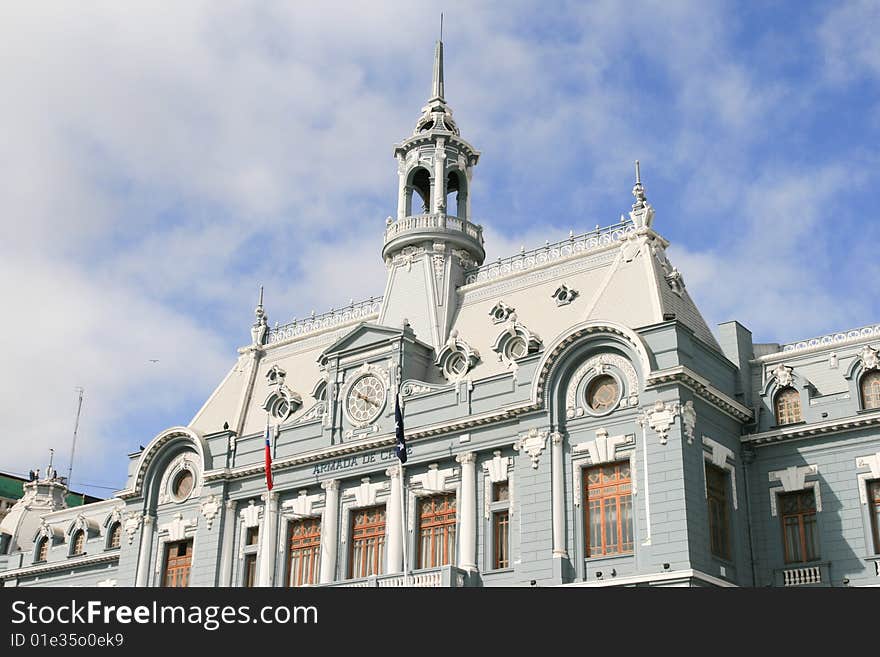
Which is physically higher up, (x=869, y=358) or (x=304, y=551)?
(x=869, y=358)

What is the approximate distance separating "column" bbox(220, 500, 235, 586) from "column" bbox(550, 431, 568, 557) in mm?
16899

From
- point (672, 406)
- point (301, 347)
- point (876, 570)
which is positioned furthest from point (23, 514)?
point (876, 570)

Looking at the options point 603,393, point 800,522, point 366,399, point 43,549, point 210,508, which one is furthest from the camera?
point 43,549

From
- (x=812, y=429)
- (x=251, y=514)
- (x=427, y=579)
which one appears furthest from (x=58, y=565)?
(x=812, y=429)

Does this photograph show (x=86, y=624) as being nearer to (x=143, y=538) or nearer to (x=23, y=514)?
(x=143, y=538)

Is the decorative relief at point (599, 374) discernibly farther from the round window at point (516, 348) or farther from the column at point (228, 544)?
the column at point (228, 544)

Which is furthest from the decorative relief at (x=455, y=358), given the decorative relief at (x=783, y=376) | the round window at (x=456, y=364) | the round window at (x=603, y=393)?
the decorative relief at (x=783, y=376)

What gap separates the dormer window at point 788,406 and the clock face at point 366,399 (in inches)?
658

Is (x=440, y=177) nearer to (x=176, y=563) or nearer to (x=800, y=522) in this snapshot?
(x=176, y=563)

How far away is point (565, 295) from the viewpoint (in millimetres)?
52750

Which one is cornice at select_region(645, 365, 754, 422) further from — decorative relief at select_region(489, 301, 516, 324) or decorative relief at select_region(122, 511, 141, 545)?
decorative relief at select_region(122, 511, 141, 545)

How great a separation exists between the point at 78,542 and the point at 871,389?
146 feet

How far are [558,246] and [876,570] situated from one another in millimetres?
20001

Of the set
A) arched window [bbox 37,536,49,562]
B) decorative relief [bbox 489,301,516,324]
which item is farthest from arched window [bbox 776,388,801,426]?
arched window [bbox 37,536,49,562]
